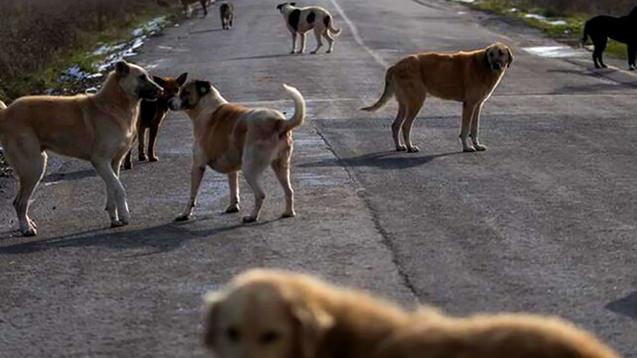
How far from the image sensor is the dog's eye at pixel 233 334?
12.3ft

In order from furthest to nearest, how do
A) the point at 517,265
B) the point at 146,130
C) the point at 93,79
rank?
the point at 93,79 → the point at 146,130 → the point at 517,265

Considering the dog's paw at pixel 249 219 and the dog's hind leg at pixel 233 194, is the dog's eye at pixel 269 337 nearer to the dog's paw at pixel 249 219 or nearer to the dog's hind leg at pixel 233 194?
the dog's paw at pixel 249 219

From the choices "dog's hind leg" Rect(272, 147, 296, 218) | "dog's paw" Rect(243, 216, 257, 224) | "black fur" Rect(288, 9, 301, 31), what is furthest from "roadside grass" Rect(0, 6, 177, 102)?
"dog's paw" Rect(243, 216, 257, 224)

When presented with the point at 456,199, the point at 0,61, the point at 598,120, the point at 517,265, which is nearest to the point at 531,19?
the point at 0,61

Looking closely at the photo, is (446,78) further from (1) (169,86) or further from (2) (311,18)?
(2) (311,18)

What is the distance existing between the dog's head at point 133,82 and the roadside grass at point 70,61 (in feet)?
31.1

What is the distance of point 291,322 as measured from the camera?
374 cm

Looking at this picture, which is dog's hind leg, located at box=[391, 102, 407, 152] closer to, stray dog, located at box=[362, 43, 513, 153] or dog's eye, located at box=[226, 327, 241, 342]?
stray dog, located at box=[362, 43, 513, 153]

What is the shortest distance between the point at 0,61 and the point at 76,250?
16.7 metres

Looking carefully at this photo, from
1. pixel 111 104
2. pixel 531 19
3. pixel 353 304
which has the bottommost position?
pixel 531 19

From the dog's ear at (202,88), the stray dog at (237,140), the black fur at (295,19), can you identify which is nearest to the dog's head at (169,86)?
the stray dog at (237,140)

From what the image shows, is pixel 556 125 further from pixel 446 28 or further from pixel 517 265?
pixel 446 28

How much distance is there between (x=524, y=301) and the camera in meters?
7.96

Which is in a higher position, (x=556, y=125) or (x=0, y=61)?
(x=556, y=125)
